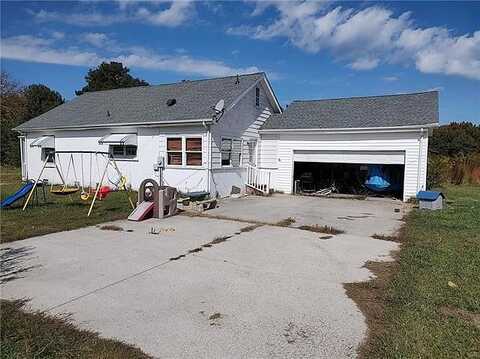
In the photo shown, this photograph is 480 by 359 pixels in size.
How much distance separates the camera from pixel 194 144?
13.6m

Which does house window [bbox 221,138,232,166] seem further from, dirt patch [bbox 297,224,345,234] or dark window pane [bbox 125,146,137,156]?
dirt patch [bbox 297,224,345,234]

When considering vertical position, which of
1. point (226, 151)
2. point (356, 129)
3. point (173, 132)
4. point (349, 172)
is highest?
point (356, 129)

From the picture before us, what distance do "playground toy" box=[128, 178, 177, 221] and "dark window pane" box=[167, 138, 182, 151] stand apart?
12.6ft

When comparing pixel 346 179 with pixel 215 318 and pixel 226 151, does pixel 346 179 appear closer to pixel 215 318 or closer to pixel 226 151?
pixel 226 151

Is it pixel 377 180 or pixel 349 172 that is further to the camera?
pixel 349 172

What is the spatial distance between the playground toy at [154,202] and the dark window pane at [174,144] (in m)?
3.83

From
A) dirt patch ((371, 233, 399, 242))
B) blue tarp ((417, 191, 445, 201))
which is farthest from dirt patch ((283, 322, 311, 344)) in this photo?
blue tarp ((417, 191, 445, 201))

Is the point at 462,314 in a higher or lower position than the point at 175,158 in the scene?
lower

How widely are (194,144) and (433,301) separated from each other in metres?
10.5

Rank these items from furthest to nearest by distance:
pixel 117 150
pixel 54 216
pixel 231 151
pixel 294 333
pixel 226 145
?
pixel 117 150 → pixel 231 151 → pixel 226 145 → pixel 54 216 → pixel 294 333

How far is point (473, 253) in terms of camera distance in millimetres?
6320

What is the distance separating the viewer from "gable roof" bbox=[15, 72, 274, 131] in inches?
563

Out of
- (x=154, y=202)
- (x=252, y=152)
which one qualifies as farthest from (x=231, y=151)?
(x=154, y=202)

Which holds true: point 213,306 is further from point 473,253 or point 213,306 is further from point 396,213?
point 396,213
